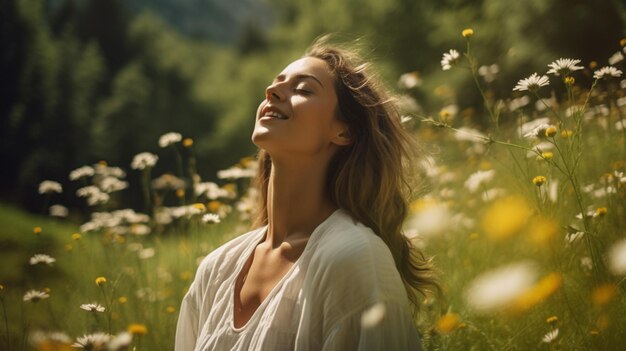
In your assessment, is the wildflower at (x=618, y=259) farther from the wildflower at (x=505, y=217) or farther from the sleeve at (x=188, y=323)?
the sleeve at (x=188, y=323)

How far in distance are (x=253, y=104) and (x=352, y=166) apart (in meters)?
20.8

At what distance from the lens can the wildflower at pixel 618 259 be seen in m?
1.89

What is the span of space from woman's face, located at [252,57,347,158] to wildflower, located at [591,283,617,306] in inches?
40.8

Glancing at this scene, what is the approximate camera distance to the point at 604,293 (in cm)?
195

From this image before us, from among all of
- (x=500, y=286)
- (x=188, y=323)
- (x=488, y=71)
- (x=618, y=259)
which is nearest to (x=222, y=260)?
(x=188, y=323)

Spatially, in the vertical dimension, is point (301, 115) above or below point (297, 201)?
above

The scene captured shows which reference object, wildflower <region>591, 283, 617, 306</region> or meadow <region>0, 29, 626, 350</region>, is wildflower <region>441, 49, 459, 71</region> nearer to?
meadow <region>0, 29, 626, 350</region>

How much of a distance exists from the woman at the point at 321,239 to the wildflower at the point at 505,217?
27.4 inches

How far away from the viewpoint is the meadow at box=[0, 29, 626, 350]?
2121mm

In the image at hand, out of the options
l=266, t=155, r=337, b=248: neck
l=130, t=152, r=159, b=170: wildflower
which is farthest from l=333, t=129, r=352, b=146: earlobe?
l=130, t=152, r=159, b=170: wildflower

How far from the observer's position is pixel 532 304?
2.27 metres

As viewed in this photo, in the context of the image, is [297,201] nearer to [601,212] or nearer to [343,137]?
[343,137]

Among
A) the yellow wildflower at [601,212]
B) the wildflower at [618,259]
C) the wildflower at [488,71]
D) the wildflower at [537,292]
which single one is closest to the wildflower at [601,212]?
the yellow wildflower at [601,212]

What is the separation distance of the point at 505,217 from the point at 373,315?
5.24ft
